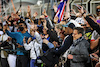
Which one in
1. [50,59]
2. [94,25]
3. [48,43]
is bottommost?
[50,59]

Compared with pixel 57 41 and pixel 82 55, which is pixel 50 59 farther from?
pixel 82 55

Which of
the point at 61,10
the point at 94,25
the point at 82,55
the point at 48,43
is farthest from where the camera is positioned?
the point at 61,10

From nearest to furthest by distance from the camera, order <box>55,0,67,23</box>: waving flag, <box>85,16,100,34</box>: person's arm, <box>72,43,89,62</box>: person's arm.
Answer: <box>85,16,100,34</box>: person's arm, <box>72,43,89,62</box>: person's arm, <box>55,0,67,23</box>: waving flag

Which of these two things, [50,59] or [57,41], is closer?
[50,59]

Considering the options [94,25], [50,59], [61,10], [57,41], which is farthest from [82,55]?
[61,10]

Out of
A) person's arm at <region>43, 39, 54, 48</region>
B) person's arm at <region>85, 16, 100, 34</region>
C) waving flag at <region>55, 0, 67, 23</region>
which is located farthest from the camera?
waving flag at <region>55, 0, 67, 23</region>

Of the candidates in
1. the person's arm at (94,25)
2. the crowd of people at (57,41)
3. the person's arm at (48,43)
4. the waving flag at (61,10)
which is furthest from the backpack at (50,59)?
the waving flag at (61,10)

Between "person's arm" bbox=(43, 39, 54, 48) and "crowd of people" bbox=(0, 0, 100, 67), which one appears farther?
"person's arm" bbox=(43, 39, 54, 48)

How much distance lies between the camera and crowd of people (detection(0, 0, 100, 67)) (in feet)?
9.75

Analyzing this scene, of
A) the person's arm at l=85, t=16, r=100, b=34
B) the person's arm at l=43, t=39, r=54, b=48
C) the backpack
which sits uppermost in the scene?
the person's arm at l=85, t=16, r=100, b=34

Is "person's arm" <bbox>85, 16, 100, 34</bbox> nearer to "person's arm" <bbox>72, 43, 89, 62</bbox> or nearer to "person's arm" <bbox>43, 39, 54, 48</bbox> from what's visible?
"person's arm" <bbox>72, 43, 89, 62</bbox>

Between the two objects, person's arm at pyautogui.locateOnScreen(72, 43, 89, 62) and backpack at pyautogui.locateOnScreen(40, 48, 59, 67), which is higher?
person's arm at pyautogui.locateOnScreen(72, 43, 89, 62)

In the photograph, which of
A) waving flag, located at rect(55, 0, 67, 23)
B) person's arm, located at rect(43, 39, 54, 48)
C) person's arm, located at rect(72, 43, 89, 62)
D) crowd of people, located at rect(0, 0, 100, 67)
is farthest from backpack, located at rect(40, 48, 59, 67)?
waving flag, located at rect(55, 0, 67, 23)

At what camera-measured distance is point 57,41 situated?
12.6 feet
